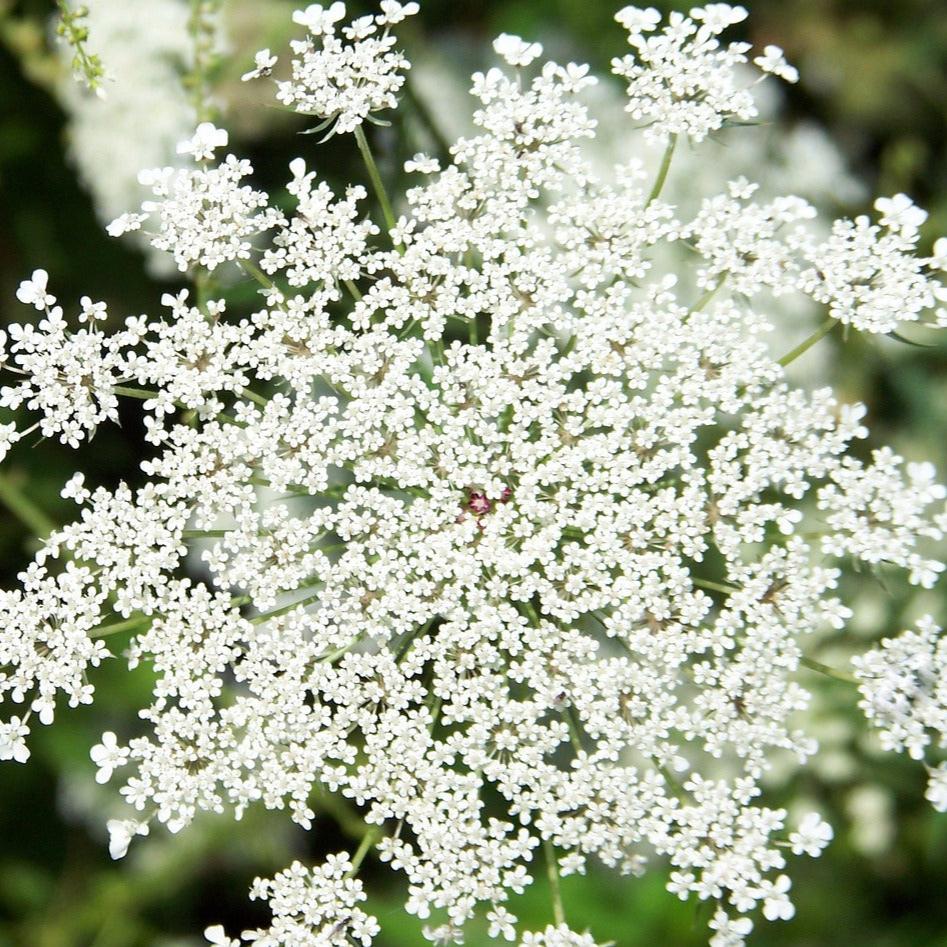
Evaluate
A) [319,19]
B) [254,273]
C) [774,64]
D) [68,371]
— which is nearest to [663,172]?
[774,64]

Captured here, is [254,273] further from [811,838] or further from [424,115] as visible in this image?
[811,838]

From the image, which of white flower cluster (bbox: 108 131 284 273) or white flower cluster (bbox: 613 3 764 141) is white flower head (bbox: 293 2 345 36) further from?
white flower cluster (bbox: 613 3 764 141)

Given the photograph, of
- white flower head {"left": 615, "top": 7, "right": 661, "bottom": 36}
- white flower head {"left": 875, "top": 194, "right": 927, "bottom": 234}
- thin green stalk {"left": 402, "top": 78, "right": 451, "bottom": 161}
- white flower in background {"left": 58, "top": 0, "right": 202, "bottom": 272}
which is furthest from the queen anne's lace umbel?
white flower in background {"left": 58, "top": 0, "right": 202, "bottom": 272}

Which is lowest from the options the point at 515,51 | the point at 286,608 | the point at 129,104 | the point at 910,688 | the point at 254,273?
the point at 286,608

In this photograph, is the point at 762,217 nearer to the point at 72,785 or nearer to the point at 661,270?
the point at 661,270

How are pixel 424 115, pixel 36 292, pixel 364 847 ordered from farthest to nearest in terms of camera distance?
1. pixel 424 115
2. pixel 36 292
3. pixel 364 847

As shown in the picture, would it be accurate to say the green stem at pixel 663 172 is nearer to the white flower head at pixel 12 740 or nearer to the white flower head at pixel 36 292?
the white flower head at pixel 36 292

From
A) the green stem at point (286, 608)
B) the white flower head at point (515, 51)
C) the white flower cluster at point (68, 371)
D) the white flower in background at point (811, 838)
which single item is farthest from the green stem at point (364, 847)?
the white flower head at point (515, 51)
